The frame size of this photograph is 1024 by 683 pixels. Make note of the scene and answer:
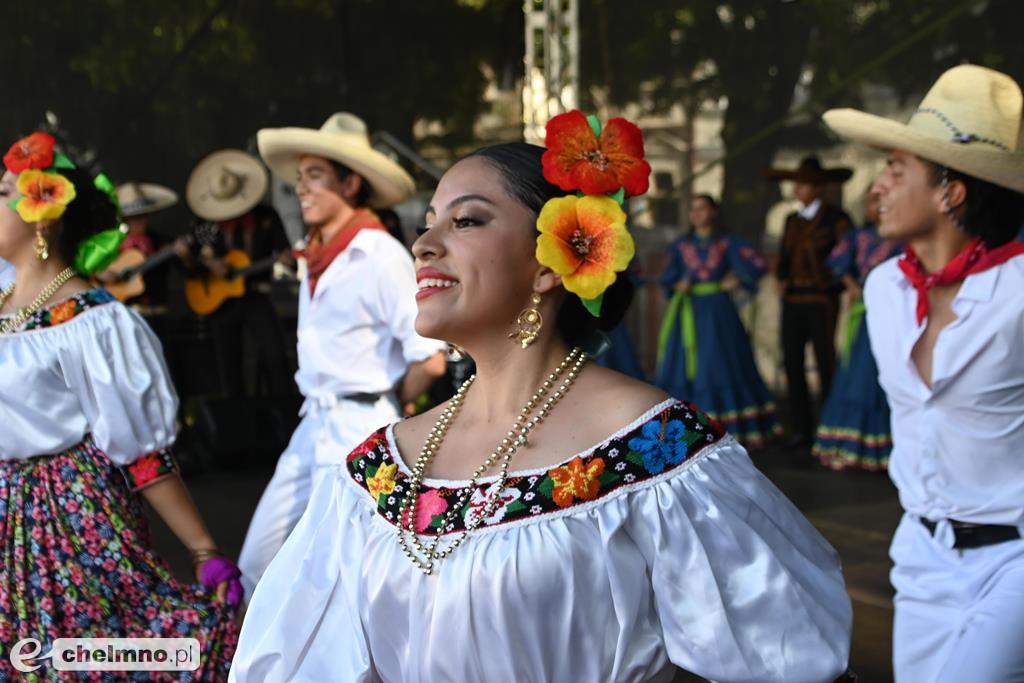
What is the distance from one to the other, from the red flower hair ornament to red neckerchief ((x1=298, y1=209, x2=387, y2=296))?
8.53 ft

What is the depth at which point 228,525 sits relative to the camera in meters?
7.31

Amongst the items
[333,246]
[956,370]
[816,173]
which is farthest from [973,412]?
[816,173]

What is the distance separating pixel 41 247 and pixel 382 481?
1.79 meters

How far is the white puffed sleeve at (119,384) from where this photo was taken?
3439 mm

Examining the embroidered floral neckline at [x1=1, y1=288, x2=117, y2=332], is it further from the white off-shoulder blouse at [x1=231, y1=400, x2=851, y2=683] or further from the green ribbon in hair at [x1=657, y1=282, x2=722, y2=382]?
the green ribbon in hair at [x1=657, y1=282, x2=722, y2=382]

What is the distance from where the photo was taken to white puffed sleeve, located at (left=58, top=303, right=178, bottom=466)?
3.44m

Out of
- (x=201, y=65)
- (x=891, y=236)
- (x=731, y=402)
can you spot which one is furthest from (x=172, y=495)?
(x=201, y=65)

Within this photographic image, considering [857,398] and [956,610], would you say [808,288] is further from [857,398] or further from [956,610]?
[956,610]

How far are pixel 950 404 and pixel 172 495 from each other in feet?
6.68

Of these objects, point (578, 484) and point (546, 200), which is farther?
point (546, 200)

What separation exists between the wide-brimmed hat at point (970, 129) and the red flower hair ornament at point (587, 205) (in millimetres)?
1568

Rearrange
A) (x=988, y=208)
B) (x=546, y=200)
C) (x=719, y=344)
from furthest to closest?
(x=719, y=344)
(x=988, y=208)
(x=546, y=200)

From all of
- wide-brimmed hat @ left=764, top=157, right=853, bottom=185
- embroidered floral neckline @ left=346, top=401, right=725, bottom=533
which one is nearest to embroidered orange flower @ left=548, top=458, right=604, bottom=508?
embroidered floral neckline @ left=346, top=401, right=725, bottom=533

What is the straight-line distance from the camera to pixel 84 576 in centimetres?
336
